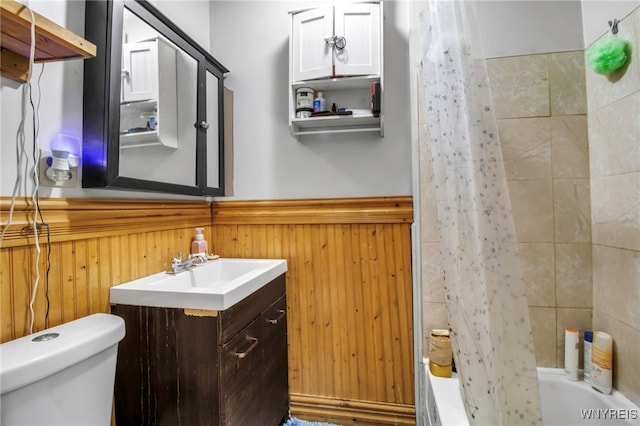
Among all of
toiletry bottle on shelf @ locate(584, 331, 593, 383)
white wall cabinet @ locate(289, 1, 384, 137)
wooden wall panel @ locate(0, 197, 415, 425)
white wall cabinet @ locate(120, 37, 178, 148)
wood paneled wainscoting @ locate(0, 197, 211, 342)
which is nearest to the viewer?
wood paneled wainscoting @ locate(0, 197, 211, 342)

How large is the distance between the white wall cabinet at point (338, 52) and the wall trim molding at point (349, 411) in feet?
4.82

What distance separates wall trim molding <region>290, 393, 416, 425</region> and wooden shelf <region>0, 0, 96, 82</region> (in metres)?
1.80

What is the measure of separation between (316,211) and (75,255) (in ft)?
3.46

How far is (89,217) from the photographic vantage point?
3.38 ft

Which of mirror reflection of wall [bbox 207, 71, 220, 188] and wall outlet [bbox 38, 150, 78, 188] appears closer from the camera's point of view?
wall outlet [bbox 38, 150, 78, 188]

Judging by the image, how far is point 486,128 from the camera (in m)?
0.91

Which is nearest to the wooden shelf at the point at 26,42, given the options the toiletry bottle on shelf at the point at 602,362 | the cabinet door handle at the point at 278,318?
the cabinet door handle at the point at 278,318

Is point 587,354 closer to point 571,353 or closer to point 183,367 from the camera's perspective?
point 571,353

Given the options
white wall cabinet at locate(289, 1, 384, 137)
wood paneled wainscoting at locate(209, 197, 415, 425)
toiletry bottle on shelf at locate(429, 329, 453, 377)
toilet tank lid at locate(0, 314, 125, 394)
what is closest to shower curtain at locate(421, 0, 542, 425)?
toiletry bottle on shelf at locate(429, 329, 453, 377)

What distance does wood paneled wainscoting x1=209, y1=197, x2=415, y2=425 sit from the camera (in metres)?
1.57

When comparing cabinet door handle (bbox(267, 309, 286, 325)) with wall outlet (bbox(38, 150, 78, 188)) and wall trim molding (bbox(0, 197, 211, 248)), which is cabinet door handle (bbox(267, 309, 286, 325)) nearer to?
wall trim molding (bbox(0, 197, 211, 248))

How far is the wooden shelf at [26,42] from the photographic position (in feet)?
2.27

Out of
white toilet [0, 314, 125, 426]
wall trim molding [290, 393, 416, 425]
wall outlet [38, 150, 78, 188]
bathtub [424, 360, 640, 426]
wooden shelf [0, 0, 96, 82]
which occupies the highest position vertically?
wooden shelf [0, 0, 96, 82]

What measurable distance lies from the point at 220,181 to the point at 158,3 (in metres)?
0.89
